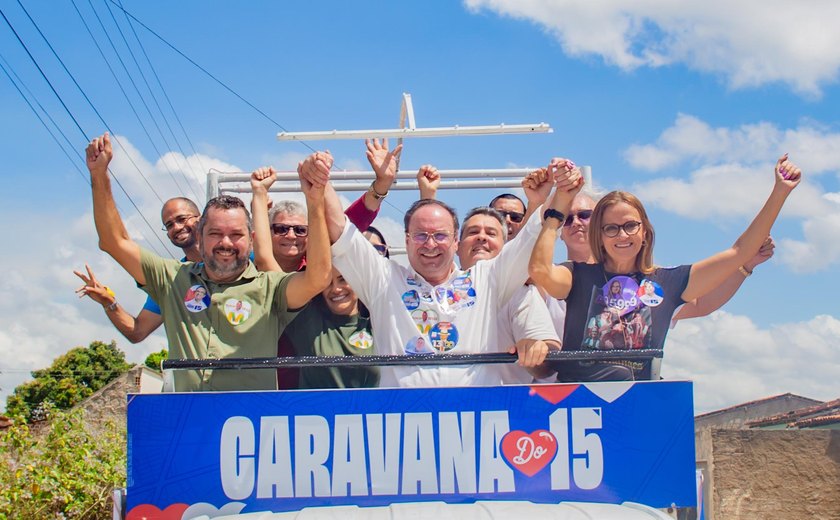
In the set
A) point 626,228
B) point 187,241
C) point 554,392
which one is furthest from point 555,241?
point 187,241

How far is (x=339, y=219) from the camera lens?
4012 mm

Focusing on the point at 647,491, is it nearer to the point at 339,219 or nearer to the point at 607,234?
the point at 607,234

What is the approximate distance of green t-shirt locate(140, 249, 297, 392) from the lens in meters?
3.84

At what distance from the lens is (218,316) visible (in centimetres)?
399

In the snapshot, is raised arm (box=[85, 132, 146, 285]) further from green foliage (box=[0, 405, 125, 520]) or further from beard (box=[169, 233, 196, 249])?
green foliage (box=[0, 405, 125, 520])

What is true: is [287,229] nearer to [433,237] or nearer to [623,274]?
[433,237]

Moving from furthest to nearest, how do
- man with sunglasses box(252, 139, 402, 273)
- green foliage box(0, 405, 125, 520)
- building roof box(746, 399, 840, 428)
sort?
building roof box(746, 399, 840, 428)
green foliage box(0, 405, 125, 520)
man with sunglasses box(252, 139, 402, 273)

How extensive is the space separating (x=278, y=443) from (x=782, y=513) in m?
5.54

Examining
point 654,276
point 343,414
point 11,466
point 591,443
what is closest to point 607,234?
point 654,276

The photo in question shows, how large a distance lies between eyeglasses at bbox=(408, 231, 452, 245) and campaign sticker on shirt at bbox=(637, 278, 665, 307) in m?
0.91

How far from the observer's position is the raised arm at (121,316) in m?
5.13

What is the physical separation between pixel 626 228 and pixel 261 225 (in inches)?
75.8

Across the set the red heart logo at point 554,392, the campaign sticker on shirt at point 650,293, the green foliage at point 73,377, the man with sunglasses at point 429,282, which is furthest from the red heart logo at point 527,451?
the green foliage at point 73,377

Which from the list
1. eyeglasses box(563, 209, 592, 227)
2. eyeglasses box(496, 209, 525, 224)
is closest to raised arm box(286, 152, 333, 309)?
eyeglasses box(563, 209, 592, 227)
